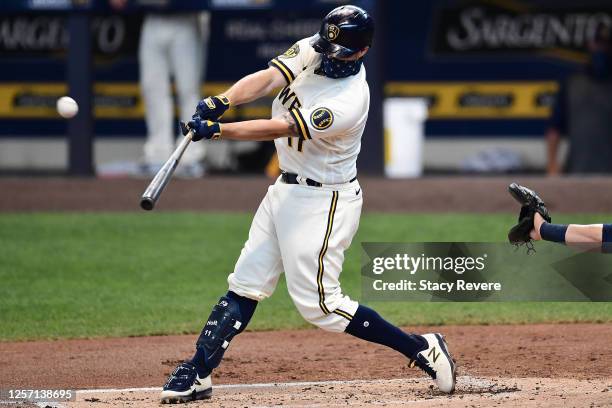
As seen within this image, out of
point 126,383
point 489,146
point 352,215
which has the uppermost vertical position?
point 352,215

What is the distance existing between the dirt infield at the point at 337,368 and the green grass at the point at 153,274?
0.37 m

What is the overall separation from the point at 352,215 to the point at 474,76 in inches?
363

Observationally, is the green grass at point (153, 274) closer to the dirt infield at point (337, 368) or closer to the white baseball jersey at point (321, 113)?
the dirt infield at point (337, 368)

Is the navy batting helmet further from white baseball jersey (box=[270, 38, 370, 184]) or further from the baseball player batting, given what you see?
white baseball jersey (box=[270, 38, 370, 184])

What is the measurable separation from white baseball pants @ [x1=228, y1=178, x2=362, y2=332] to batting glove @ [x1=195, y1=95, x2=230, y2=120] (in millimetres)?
454

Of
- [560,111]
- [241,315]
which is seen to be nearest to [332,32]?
[241,315]

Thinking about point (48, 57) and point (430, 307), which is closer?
point (430, 307)

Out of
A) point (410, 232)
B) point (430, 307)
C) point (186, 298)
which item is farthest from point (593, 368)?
point (410, 232)

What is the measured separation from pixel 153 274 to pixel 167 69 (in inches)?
145

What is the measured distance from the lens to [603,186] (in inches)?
462

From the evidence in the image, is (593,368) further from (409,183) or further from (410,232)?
(409,183)

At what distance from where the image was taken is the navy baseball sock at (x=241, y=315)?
5695 mm

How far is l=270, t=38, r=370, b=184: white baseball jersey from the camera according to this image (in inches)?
214

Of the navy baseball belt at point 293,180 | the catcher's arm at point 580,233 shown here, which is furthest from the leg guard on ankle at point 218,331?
the catcher's arm at point 580,233
